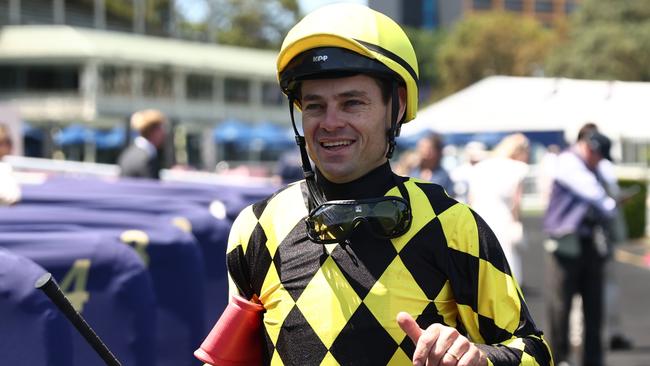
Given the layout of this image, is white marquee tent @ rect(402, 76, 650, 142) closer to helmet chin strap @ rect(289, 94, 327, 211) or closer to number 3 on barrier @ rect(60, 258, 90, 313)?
number 3 on barrier @ rect(60, 258, 90, 313)

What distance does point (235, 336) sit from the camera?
244cm

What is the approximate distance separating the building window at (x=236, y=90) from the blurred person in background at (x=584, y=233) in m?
54.6

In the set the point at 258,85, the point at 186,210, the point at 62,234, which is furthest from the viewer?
the point at 258,85

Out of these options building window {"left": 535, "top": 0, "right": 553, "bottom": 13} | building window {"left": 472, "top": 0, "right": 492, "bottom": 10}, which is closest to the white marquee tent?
building window {"left": 472, "top": 0, "right": 492, "bottom": 10}

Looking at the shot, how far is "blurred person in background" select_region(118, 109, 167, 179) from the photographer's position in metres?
8.78

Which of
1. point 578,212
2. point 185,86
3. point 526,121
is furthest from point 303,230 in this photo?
point 185,86

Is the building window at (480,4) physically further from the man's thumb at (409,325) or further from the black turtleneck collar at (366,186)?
the man's thumb at (409,325)

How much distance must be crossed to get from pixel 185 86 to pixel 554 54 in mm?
20151

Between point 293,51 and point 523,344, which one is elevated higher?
point 293,51

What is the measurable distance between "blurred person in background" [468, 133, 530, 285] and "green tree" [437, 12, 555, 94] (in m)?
52.3

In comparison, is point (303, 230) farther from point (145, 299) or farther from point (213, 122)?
point (213, 122)

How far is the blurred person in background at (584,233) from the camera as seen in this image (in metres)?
7.28

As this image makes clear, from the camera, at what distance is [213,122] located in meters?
59.7

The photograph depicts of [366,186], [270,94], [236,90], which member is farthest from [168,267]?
[270,94]
